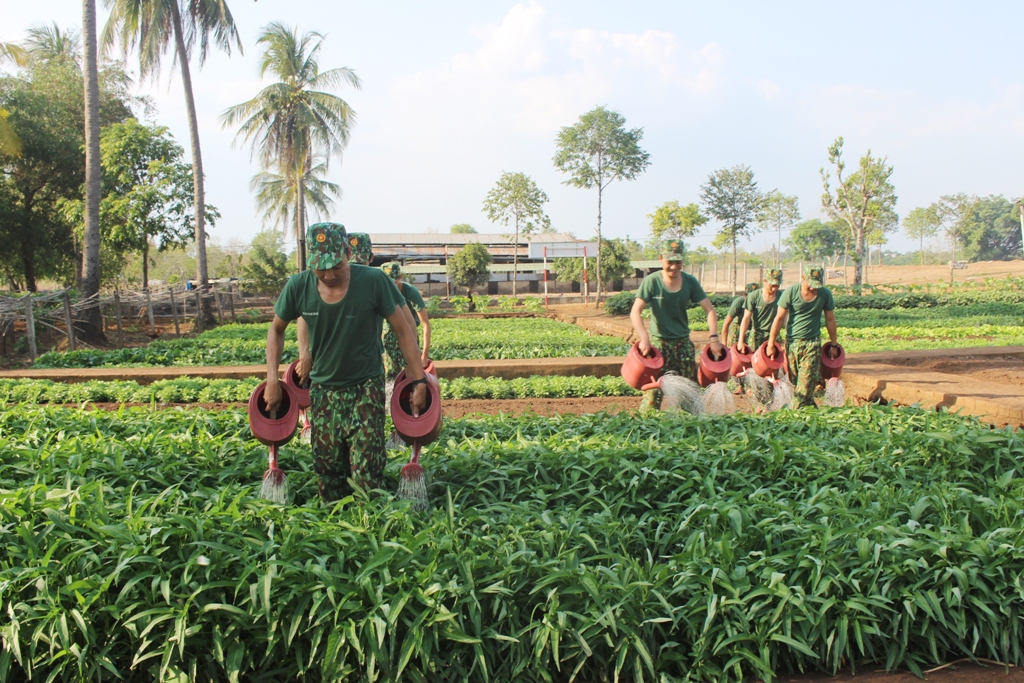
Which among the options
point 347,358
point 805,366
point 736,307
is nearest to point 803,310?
point 805,366

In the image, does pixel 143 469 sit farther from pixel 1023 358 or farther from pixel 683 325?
pixel 1023 358

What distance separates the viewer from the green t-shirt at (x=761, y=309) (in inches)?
360

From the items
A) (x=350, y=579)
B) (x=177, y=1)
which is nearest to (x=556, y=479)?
(x=350, y=579)

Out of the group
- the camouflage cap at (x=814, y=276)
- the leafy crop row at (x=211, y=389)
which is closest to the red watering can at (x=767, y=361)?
the camouflage cap at (x=814, y=276)

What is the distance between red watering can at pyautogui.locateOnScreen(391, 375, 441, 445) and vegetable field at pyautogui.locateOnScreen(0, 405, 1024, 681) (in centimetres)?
38

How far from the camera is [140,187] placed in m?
25.7

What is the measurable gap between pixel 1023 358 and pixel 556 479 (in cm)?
1057

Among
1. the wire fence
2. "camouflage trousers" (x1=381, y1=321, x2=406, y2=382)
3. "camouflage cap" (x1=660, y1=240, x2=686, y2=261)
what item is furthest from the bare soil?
the wire fence

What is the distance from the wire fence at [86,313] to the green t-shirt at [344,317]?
44.8 feet

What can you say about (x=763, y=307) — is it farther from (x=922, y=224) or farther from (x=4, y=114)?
(x=922, y=224)

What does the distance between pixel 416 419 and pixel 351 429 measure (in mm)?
348

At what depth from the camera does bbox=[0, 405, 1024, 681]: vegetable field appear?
9.92ft

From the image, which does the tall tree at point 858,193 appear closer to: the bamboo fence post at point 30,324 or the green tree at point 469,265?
the green tree at point 469,265

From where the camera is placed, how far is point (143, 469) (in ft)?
15.7
